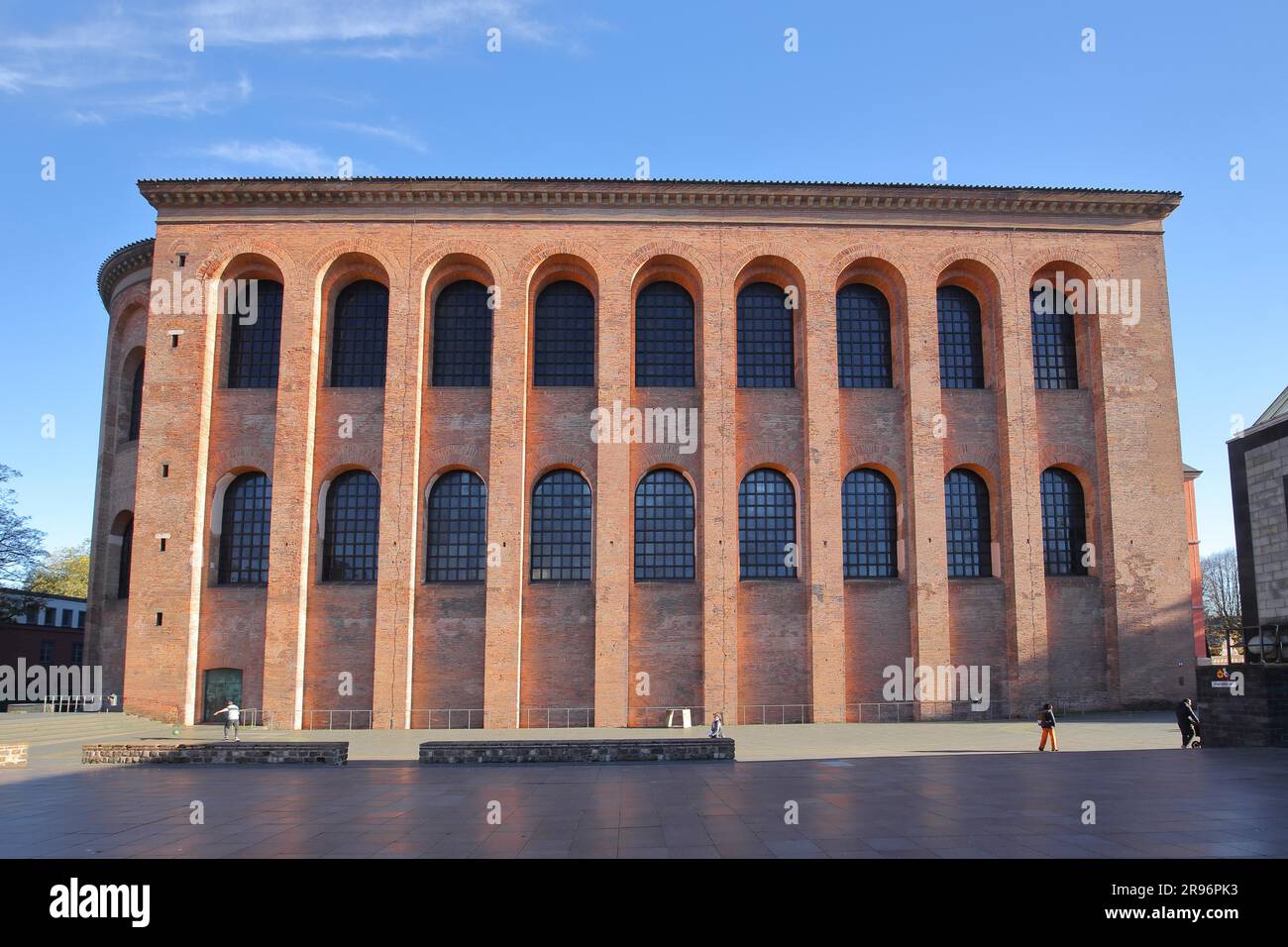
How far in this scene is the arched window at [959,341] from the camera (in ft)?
92.1

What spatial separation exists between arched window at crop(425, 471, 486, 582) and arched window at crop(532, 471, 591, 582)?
167 cm

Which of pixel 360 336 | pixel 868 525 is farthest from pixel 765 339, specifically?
pixel 360 336

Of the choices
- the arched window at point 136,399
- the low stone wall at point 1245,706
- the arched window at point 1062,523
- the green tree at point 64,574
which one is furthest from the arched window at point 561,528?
the green tree at point 64,574

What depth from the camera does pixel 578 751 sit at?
52.1ft

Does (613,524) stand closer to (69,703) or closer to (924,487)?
(924,487)

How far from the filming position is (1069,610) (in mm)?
26562

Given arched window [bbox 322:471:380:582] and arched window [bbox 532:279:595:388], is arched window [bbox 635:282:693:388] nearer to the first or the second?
arched window [bbox 532:279:595:388]

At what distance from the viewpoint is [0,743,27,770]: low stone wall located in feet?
52.6

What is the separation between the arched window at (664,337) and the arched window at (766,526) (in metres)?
3.90

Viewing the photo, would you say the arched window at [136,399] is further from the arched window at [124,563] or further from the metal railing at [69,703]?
the metal railing at [69,703]

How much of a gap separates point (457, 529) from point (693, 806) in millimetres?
16752

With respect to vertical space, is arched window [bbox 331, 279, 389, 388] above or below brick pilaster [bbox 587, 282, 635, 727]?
above

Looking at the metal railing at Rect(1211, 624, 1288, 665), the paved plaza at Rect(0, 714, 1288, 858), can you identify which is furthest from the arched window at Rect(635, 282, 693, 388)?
the metal railing at Rect(1211, 624, 1288, 665)
